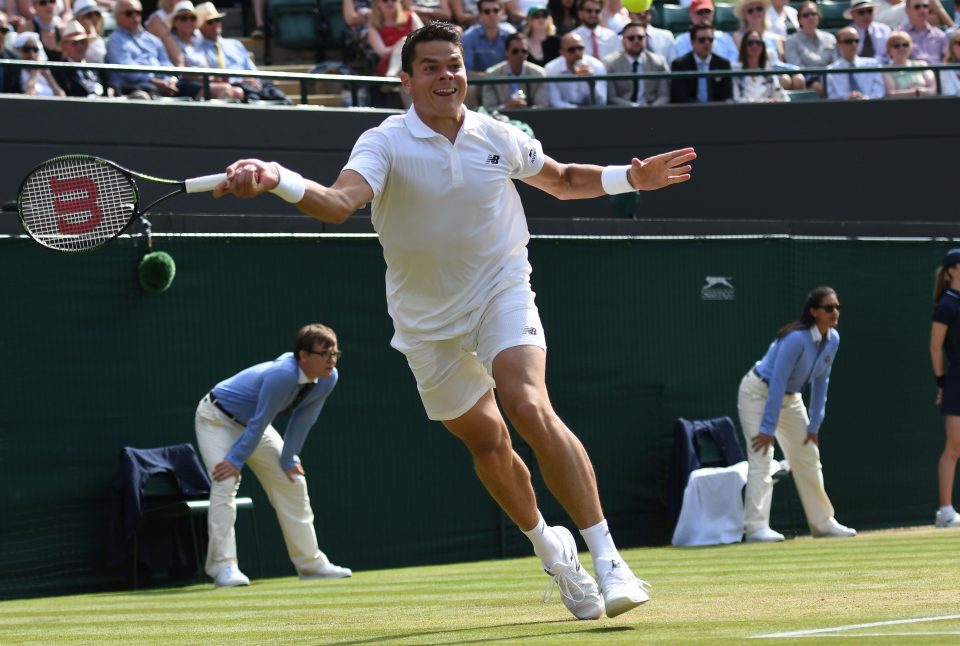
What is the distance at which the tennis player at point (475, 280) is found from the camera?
5734 mm

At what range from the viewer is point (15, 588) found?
32.8 feet

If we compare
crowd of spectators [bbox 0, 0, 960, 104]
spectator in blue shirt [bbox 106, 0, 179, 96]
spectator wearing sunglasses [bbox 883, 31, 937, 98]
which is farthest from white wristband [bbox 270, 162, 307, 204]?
spectator wearing sunglasses [bbox 883, 31, 937, 98]

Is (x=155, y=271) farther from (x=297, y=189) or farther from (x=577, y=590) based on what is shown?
(x=297, y=189)

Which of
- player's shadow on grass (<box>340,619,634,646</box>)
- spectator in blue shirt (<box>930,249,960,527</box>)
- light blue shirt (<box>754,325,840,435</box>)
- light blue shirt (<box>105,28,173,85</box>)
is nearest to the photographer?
player's shadow on grass (<box>340,619,634,646</box>)

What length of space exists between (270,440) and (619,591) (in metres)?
5.19

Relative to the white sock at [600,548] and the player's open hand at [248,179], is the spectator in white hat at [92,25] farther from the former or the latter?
the white sock at [600,548]

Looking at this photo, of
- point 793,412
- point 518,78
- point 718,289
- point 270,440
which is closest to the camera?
point 270,440

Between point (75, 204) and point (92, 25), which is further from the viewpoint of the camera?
point (92, 25)

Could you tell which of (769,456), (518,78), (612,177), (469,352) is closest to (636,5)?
(518,78)

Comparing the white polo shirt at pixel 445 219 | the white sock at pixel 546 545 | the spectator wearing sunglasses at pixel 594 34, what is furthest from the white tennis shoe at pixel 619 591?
the spectator wearing sunglasses at pixel 594 34

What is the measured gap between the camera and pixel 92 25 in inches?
543

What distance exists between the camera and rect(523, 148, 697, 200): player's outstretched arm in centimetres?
625

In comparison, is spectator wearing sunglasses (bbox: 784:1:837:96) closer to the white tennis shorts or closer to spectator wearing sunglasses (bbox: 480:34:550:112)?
spectator wearing sunglasses (bbox: 480:34:550:112)

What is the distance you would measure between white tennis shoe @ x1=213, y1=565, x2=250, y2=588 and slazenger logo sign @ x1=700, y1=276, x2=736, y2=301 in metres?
4.71
